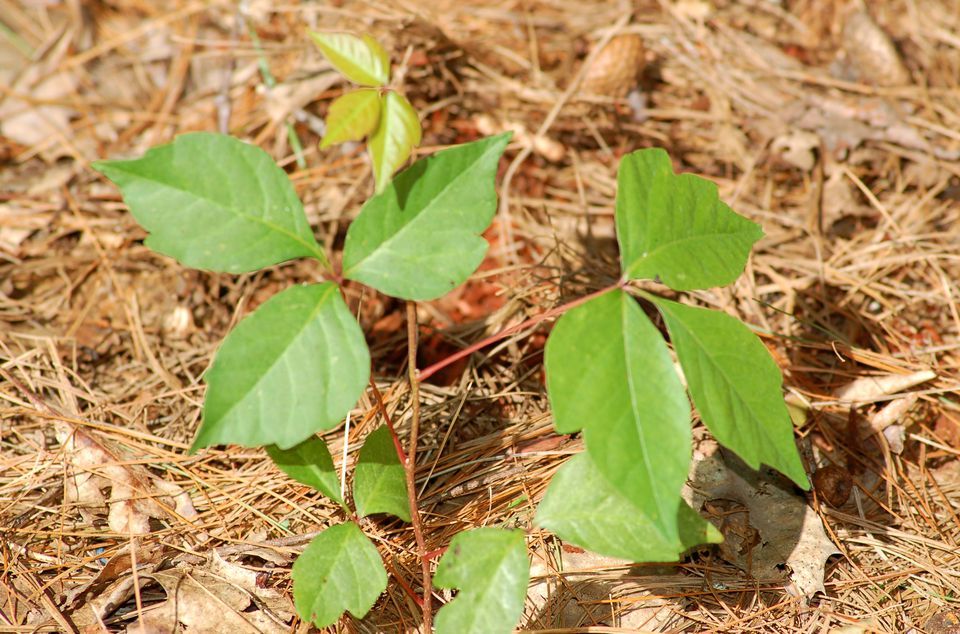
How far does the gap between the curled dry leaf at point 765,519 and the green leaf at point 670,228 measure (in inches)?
23.4

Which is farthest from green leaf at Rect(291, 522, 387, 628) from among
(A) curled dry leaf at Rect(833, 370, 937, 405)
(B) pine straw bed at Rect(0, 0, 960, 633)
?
(A) curled dry leaf at Rect(833, 370, 937, 405)

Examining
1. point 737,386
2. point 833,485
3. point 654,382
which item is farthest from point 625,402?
point 833,485

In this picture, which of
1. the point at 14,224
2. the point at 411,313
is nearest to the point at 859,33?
the point at 411,313

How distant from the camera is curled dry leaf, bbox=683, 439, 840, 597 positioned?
1527 millimetres

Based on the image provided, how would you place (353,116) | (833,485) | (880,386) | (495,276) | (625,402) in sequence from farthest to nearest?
(495,276), (880,386), (833,485), (353,116), (625,402)

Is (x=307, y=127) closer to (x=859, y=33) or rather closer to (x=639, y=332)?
(x=639, y=332)

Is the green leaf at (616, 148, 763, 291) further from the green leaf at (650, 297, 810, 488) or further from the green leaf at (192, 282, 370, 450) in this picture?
the green leaf at (192, 282, 370, 450)

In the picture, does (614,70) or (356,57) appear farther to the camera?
(614,70)

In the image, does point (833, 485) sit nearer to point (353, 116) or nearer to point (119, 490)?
point (353, 116)

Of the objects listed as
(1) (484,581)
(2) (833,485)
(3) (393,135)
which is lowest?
(2) (833,485)

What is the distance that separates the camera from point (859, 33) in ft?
8.95

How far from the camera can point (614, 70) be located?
261 cm

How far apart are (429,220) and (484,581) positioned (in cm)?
65

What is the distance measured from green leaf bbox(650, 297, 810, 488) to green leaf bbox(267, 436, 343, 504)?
29.7 inches
